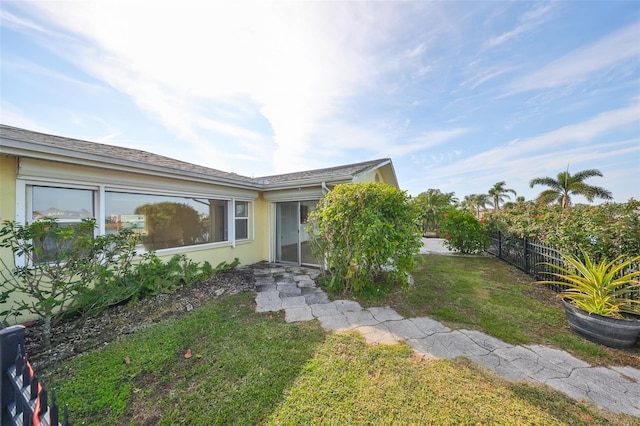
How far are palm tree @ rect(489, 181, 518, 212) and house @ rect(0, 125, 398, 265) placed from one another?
24.2 metres

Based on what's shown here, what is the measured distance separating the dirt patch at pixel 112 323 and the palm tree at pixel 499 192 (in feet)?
102

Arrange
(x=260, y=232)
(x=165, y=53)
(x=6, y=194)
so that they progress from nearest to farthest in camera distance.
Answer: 1. (x=6, y=194)
2. (x=165, y=53)
3. (x=260, y=232)

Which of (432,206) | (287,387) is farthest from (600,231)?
(432,206)

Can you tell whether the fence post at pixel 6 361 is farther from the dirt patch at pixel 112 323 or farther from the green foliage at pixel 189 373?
the dirt patch at pixel 112 323

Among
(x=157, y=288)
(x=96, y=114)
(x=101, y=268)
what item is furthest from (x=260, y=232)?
(x=96, y=114)

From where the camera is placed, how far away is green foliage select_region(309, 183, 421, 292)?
472cm

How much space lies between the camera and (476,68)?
7.38 m

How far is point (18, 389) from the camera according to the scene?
1.16 meters

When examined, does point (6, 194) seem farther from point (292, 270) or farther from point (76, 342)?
point (292, 270)

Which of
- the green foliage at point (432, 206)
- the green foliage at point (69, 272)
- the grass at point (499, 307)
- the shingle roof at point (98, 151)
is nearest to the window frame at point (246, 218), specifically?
the shingle roof at point (98, 151)

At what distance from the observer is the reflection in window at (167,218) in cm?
508

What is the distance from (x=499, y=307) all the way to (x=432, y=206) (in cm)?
1542

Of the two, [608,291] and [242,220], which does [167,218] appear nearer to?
[242,220]

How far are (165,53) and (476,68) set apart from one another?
30.5ft
